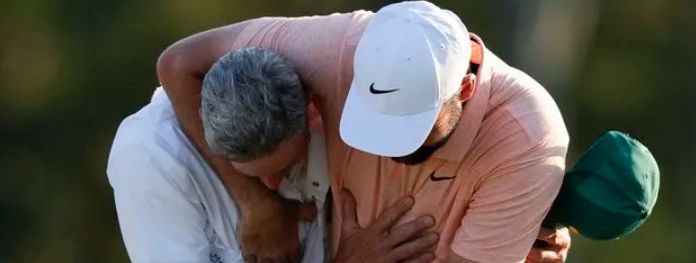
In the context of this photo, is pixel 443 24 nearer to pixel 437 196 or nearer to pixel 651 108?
pixel 437 196

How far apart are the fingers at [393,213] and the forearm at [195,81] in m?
0.24

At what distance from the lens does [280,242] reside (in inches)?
140

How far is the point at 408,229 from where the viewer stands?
3434 millimetres

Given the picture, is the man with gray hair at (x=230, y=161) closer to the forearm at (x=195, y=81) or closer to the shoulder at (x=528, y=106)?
the forearm at (x=195, y=81)

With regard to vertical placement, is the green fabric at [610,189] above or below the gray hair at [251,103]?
below

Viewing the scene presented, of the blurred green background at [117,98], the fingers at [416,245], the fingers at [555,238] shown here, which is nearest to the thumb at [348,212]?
the fingers at [416,245]

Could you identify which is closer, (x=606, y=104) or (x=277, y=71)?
(x=277, y=71)

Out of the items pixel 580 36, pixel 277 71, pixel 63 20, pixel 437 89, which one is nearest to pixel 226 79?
pixel 277 71

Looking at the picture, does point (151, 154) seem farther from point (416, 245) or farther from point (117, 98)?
point (117, 98)

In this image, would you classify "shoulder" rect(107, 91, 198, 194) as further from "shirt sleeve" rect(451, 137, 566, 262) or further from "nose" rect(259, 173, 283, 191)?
"shirt sleeve" rect(451, 137, 566, 262)

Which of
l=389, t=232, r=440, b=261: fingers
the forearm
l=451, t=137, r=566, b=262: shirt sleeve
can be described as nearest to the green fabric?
l=451, t=137, r=566, b=262: shirt sleeve

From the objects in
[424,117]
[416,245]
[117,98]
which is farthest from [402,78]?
[117,98]

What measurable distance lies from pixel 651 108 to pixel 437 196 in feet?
21.5

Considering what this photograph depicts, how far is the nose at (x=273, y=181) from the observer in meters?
3.45
